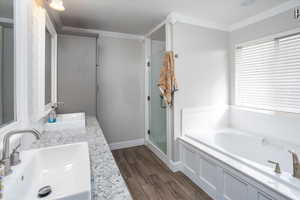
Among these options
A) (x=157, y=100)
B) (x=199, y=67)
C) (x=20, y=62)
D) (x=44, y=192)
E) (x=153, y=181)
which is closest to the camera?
(x=44, y=192)

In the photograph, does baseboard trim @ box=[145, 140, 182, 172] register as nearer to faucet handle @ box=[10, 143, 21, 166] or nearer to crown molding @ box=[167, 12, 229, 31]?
faucet handle @ box=[10, 143, 21, 166]

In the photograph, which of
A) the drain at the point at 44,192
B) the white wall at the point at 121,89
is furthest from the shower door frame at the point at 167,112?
the drain at the point at 44,192

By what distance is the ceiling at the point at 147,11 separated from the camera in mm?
1980

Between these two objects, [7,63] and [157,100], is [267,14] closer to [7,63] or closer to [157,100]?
[157,100]

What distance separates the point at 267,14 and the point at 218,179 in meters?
2.41

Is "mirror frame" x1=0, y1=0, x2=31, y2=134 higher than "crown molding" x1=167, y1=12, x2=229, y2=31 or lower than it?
lower

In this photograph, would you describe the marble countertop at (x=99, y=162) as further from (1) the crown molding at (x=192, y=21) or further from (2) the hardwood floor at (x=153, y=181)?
(1) the crown molding at (x=192, y=21)

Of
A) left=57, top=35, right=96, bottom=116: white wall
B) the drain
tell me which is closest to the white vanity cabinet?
the drain

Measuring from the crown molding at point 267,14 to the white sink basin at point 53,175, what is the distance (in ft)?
9.54

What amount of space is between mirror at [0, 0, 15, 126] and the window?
303 cm

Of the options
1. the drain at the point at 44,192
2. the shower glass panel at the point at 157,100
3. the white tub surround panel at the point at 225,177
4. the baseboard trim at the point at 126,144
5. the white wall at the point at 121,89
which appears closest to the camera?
the drain at the point at 44,192

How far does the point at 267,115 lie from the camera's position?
2.29 meters

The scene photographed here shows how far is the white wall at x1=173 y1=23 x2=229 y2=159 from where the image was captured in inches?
92.6

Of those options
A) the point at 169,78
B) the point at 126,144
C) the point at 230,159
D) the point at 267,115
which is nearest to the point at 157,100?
the point at 169,78
